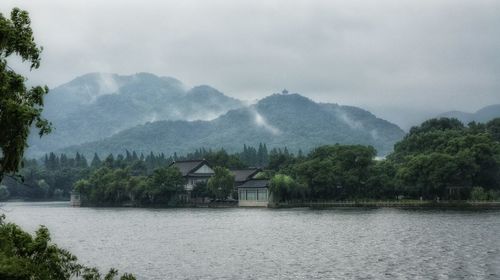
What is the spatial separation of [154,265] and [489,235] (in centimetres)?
3014

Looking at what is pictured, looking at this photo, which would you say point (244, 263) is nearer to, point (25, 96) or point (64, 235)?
point (25, 96)

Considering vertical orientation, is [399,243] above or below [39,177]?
below

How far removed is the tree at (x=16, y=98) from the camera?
1475 centimetres

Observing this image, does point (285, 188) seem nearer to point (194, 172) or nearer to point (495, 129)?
point (194, 172)

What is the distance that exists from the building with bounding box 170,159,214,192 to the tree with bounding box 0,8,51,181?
122520 millimetres

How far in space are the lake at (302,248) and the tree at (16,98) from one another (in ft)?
67.4

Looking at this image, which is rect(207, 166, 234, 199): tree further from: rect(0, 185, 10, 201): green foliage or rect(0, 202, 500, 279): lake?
rect(0, 185, 10, 201): green foliage

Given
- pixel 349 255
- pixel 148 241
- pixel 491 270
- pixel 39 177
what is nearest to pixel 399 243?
pixel 349 255

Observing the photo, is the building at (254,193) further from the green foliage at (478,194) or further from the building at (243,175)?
the green foliage at (478,194)

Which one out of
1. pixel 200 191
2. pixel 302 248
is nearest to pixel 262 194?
pixel 200 191

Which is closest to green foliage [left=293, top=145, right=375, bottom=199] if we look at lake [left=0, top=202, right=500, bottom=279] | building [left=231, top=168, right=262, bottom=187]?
building [left=231, top=168, right=262, bottom=187]

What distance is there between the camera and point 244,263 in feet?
130

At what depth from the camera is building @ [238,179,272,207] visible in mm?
121750

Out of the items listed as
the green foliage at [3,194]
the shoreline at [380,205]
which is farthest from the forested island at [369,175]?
the green foliage at [3,194]
